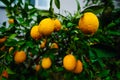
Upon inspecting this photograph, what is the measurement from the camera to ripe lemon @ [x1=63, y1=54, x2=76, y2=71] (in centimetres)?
125

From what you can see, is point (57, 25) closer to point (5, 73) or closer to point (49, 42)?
point (49, 42)

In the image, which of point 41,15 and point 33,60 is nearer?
point 41,15

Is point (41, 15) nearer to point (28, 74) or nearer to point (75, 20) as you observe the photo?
point (75, 20)

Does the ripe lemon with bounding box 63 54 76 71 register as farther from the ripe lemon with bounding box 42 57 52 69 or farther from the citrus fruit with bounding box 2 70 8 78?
the citrus fruit with bounding box 2 70 8 78

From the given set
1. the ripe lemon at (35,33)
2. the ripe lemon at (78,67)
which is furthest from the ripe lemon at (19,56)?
the ripe lemon at (78,67)

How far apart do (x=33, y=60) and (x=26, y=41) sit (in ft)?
0.47

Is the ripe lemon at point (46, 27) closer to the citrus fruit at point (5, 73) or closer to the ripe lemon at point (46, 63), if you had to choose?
the ripe lemon at point (46, 63)

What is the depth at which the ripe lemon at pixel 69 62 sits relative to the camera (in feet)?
4.09

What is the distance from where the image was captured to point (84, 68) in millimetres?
1422

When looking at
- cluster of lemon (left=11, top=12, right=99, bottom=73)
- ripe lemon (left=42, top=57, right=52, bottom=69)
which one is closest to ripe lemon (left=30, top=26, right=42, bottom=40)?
cluster of lemon (left=11, top=12, right=99, bottom=73)

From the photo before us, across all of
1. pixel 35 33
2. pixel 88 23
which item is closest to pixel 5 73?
pixel 35 33

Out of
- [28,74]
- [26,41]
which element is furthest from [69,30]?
[28,74]

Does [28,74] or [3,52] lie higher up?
[3,52]

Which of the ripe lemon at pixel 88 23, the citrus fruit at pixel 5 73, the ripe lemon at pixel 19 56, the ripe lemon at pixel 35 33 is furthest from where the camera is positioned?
the citrus fruit at pixel 5 73
